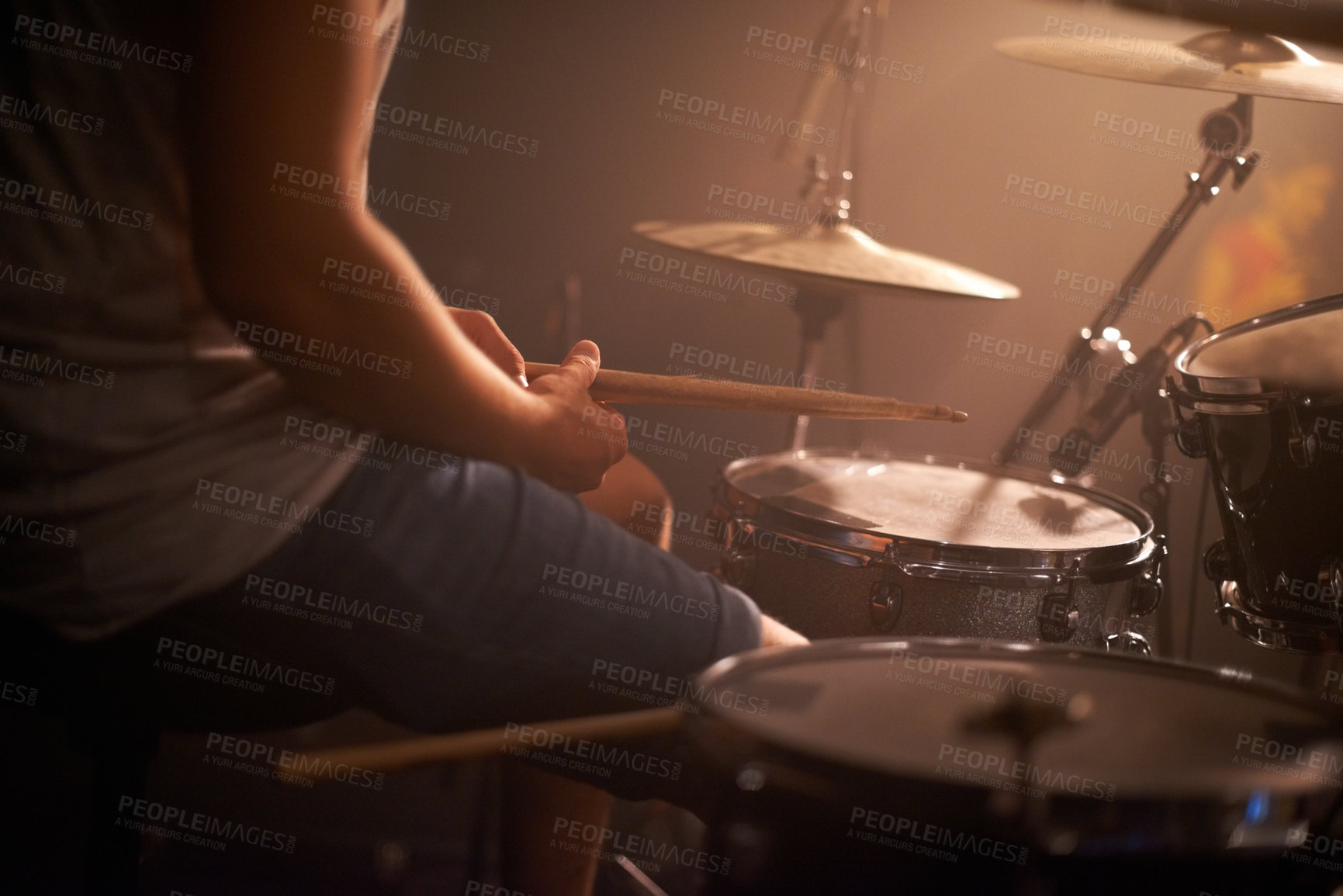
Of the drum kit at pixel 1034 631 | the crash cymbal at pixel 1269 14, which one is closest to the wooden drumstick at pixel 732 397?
the drum kit at pixel 1034 631

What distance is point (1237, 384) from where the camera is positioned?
1.13 meters

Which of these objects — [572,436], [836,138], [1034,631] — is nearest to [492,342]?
[572,436]

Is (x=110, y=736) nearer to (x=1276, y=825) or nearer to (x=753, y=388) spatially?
(x=753, y=388)

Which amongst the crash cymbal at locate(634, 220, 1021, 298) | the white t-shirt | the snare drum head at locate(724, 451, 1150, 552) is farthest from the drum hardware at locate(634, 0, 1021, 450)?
the white t-shirt

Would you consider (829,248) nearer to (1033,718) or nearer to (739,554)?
(739,554)

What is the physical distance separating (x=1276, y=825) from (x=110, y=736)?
2.56 feet

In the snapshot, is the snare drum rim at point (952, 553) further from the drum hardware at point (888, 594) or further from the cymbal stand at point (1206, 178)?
the cymbal stand at point (1206, 178)

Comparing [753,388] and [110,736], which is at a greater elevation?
[753,388]

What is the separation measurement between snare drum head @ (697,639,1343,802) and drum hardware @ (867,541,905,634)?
0.33 m

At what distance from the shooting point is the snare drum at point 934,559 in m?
1.01

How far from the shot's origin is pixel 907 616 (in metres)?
1.02

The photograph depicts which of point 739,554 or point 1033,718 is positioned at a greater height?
point 1033,718

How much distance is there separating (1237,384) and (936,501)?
1.21ft

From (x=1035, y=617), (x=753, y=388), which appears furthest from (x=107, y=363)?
(x=1035, y=617)
